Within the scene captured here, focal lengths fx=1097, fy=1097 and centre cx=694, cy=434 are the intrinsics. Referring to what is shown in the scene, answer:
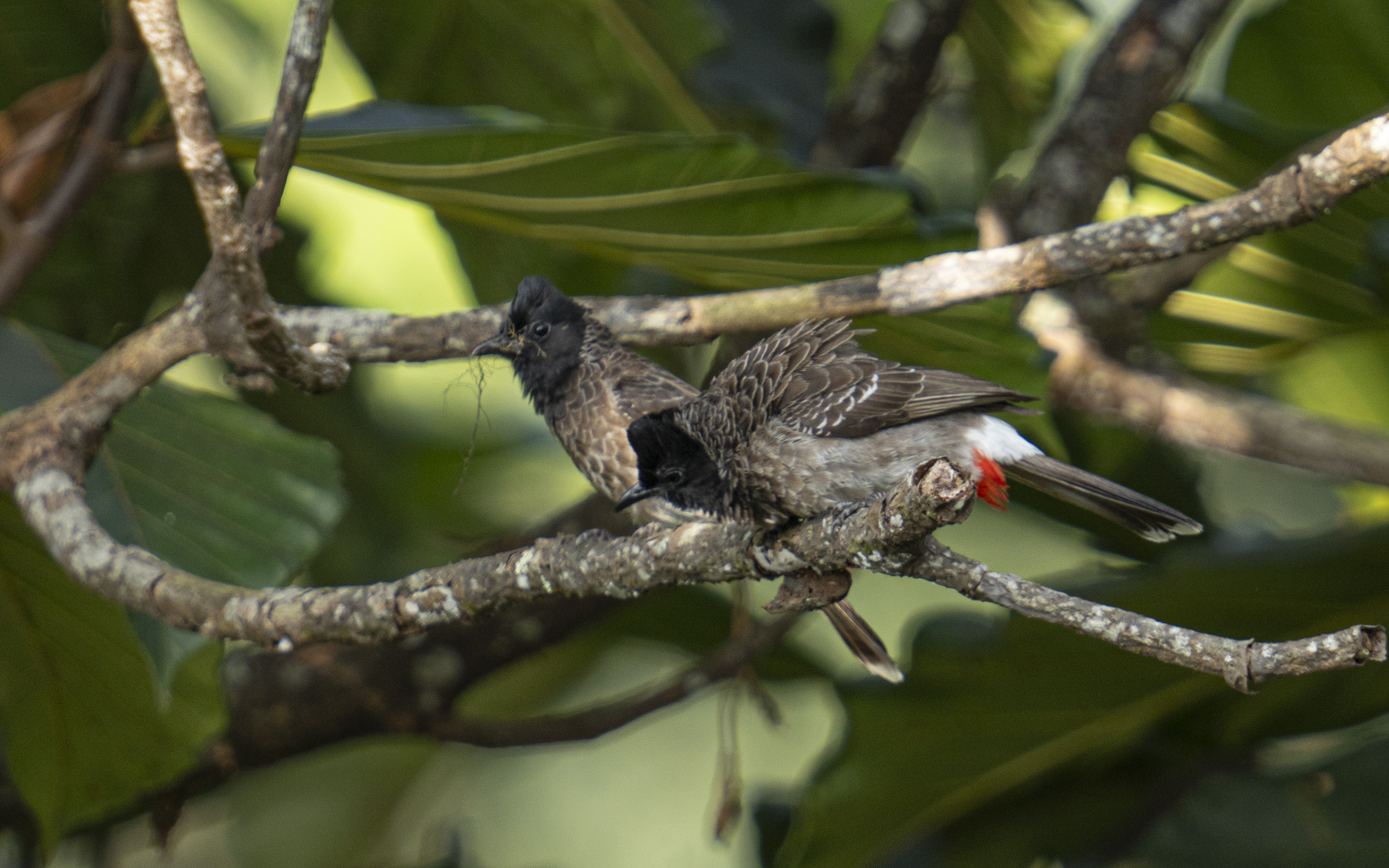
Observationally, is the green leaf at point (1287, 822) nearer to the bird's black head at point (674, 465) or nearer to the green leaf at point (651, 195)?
the green leaf at point (651, 195)

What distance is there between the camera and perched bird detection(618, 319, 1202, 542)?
75.9 inches

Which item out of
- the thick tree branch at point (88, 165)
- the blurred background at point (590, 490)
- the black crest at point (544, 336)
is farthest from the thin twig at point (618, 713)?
the thick tree branch at point (88, 165)

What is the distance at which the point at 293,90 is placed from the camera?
1.84 metres

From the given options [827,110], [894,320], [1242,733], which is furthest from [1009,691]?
[827,110]

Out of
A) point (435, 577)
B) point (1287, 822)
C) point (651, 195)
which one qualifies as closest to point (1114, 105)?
point (651, 195)

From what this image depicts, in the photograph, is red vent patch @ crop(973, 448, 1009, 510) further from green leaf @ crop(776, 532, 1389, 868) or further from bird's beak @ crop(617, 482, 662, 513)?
green leaf @ crop(776, 532, 1389, 868)

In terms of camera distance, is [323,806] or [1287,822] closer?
[1287,822]

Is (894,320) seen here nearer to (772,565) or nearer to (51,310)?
(772,565)

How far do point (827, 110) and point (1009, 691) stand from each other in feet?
6.76

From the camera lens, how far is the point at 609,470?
9.04ft

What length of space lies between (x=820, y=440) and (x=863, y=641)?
1.99ft

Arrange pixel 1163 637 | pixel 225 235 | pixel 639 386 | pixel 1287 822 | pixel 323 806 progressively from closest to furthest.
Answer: pixel 1163 637 < pixel 225 235 < pixel 639 386 < pixel 1287 822 < pixel 323 806

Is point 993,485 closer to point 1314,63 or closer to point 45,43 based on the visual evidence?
point 1314,63

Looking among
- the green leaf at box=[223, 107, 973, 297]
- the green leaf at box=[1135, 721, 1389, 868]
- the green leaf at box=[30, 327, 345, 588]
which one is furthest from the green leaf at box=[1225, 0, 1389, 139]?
the green leaf at box=[30, 327, 345, 588]
